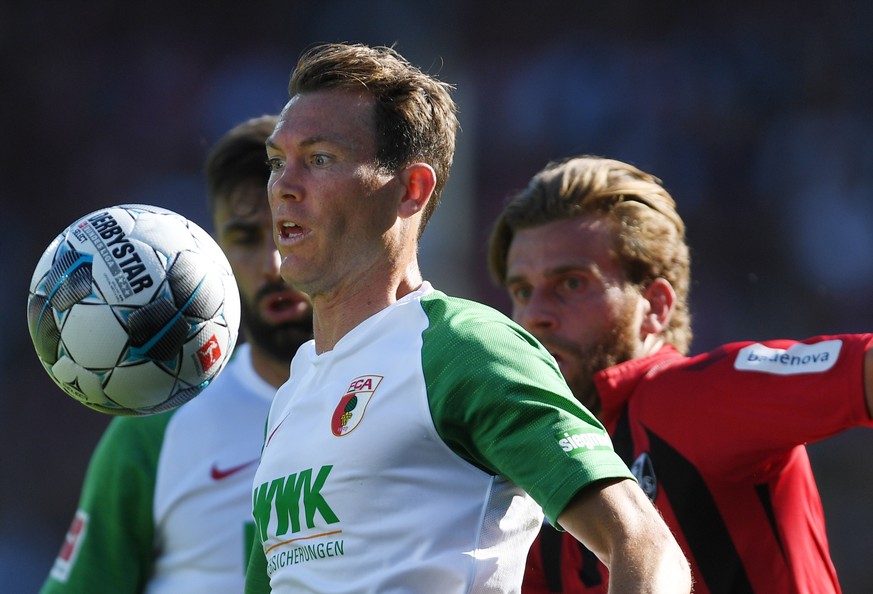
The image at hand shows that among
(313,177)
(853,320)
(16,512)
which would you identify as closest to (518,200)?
(313,177)

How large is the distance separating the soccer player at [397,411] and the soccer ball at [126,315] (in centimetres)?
32

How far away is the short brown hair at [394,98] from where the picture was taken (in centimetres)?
315

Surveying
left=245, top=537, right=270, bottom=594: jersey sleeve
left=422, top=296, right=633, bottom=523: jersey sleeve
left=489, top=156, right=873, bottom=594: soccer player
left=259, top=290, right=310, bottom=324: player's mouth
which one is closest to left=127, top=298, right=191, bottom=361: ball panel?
left=245, top=537, right=270, bottom=594: jersey sleeve

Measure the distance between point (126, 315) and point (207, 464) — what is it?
146 centimetres

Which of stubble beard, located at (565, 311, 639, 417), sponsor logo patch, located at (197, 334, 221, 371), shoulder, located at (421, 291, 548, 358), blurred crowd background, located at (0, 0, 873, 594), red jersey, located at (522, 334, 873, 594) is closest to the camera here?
shoulder, located at (421, 291, 548, 358)

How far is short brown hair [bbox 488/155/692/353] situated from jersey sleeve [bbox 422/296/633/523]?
1.72 metres

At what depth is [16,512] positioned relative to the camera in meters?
11.8

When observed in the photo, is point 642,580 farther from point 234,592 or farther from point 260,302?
point 260,302

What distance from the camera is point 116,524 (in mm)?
4613

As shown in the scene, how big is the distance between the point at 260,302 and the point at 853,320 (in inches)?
279

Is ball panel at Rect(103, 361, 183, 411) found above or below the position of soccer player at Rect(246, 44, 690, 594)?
below

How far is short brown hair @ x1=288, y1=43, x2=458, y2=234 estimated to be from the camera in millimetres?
3154

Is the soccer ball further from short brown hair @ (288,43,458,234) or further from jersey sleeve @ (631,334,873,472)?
jersey sleeve @ (631,334,873,472)

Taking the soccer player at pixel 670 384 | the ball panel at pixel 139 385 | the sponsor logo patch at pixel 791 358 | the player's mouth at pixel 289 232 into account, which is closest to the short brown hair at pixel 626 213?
the soccer player at pixel 670 384
